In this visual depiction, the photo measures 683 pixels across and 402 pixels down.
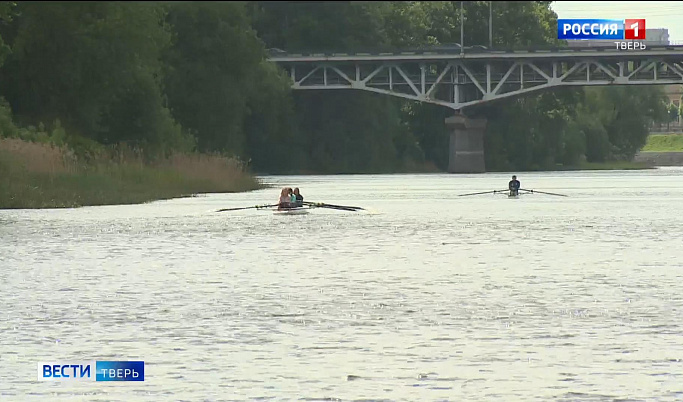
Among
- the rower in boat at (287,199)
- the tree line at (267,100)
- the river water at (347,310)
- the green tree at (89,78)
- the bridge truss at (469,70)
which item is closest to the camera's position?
the river water at (347,310)

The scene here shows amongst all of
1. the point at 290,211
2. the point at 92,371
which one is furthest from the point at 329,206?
the point at 92,371

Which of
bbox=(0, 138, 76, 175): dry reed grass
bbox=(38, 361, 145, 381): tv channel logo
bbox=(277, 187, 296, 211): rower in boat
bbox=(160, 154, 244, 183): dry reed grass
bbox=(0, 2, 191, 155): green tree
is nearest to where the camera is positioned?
bbox=(38, 361, 145, 381): tv channel logo

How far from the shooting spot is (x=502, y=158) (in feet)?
480

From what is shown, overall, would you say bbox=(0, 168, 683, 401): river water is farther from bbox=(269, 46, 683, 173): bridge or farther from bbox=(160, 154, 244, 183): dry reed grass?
bbox=(269, 46, 683, 173): bridge

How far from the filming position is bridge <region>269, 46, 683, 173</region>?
12838 cm

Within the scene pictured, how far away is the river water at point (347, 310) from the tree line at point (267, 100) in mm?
6541

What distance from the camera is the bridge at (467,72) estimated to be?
128375 millimetres

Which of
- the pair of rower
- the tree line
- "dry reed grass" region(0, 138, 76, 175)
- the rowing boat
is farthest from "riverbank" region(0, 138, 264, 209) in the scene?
the pair of rower

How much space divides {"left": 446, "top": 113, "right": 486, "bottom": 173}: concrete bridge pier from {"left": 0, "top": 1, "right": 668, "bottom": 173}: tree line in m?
4.80

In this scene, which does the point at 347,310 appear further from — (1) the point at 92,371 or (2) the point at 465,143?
(2) the point at 465,143

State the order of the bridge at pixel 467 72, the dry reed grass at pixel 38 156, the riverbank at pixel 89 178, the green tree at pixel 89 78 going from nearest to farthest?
the riverbank at pixel 89 178 → the dry reed grass at pixel 38 156 → the green tree at pixel 89 78 → the bridge at pixel 467 72

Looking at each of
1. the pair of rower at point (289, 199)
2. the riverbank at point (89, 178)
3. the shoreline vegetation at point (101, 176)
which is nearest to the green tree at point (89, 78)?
the shoreline vegetation at point (101, 176)

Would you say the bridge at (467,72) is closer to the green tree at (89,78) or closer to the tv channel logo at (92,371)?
the green tree at (89,78)

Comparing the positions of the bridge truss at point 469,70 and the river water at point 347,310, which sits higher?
the bridge truss at point 469,70
